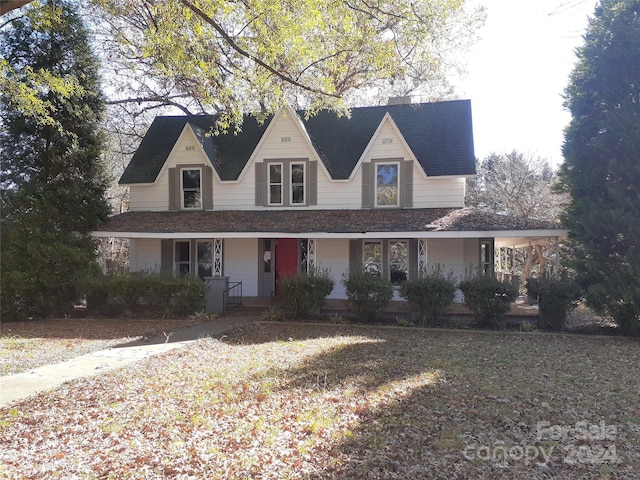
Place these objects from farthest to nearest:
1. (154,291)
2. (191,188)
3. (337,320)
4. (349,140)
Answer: (349,140) < (191,188) < (154,291) < (337,320)

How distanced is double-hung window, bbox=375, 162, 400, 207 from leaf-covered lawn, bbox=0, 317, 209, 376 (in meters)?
7.88

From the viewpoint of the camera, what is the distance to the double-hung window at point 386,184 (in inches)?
664

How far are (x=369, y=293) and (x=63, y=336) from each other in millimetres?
7788

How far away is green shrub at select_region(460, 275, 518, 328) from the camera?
12.2 m

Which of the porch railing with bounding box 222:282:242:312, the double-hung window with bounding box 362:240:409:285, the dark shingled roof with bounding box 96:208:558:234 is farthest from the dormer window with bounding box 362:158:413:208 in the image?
the porch railing with bounding box 222:282:242:312

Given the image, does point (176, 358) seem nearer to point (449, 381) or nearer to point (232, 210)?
point (449, 381)

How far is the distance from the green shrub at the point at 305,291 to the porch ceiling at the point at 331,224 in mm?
1731

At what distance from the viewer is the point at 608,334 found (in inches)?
467

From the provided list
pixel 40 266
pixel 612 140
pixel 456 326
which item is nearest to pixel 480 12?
pixel 612 140

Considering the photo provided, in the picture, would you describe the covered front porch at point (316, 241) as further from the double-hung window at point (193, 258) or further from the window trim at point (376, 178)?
the window trim at point (376, 178)

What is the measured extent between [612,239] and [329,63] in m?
9.50

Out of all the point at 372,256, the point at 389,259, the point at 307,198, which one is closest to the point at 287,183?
the point at 307,198

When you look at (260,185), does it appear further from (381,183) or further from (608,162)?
(608,162)

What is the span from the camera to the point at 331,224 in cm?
1506
